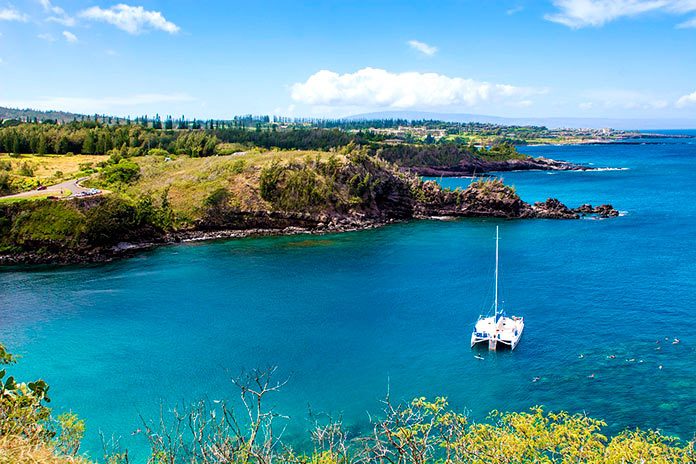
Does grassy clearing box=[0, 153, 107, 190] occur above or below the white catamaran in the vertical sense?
above

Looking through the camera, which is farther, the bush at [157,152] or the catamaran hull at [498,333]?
the bush at [157,152]

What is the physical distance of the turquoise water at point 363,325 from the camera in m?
38.2

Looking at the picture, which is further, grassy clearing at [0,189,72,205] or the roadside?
the roadside

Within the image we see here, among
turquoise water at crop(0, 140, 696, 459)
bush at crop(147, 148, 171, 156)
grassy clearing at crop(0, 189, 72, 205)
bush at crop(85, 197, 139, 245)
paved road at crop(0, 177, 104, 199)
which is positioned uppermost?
bush at crop(147, 148, 171, 156)

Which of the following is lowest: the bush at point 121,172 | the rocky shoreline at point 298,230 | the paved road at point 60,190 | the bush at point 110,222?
the rocky shoreline at point 298,230

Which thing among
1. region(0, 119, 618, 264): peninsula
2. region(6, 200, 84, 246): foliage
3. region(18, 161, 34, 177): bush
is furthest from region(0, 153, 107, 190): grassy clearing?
region(6, 200, 84, 246): foliage

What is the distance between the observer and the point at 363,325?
5144 cm

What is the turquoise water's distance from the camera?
38.2m

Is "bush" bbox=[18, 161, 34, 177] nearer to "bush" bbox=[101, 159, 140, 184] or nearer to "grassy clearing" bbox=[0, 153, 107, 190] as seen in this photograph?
"grassy clearing" bbox=[0, 153, 107, 190]

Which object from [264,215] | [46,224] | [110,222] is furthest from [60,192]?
[264,215]

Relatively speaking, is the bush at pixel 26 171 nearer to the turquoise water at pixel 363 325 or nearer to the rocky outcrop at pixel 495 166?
the turquoise water at pixel 363 325

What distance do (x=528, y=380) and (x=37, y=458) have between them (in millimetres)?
34980

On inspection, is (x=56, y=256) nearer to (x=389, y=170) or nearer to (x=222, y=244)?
(x=222, y=244)

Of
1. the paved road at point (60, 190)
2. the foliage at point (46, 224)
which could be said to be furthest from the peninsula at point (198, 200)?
the paved road at point (60, 190)
